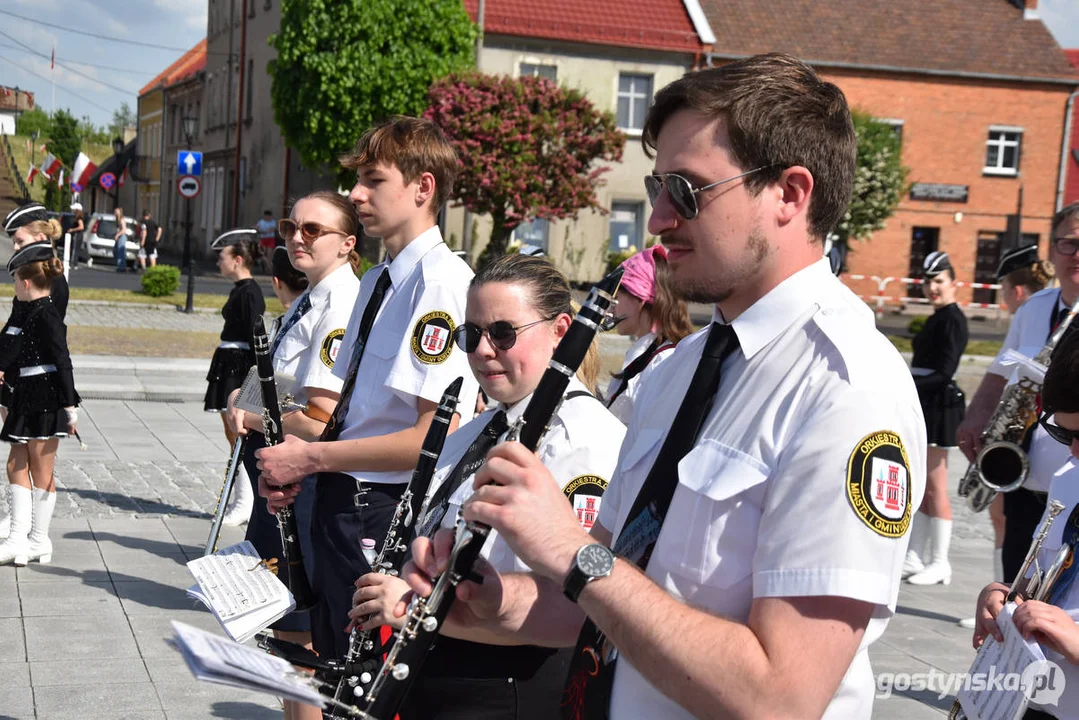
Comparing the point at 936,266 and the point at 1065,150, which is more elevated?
the point at 1065,150

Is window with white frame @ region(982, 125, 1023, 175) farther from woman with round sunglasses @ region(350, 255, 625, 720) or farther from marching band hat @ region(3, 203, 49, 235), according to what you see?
woman with round sunglasses @ region(350, 255, 625, 720)

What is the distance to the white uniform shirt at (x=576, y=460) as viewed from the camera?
2.70 metres

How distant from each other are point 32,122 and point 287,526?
130m

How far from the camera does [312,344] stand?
481cm

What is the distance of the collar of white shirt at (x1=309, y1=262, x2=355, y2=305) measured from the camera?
4.97m

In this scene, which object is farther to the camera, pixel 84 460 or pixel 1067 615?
pixel 84 460

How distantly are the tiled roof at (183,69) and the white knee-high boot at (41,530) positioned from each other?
171 feet

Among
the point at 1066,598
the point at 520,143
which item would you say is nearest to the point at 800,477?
the point at 1066,598

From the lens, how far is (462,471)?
288 centimetres

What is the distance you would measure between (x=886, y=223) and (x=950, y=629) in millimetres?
33012

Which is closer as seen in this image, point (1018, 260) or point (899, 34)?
point (1018, 260)

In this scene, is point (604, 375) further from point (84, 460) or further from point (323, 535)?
point (323, 535)

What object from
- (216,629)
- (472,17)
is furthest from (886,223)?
(216,629)

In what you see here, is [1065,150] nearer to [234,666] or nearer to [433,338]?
[433,338]
